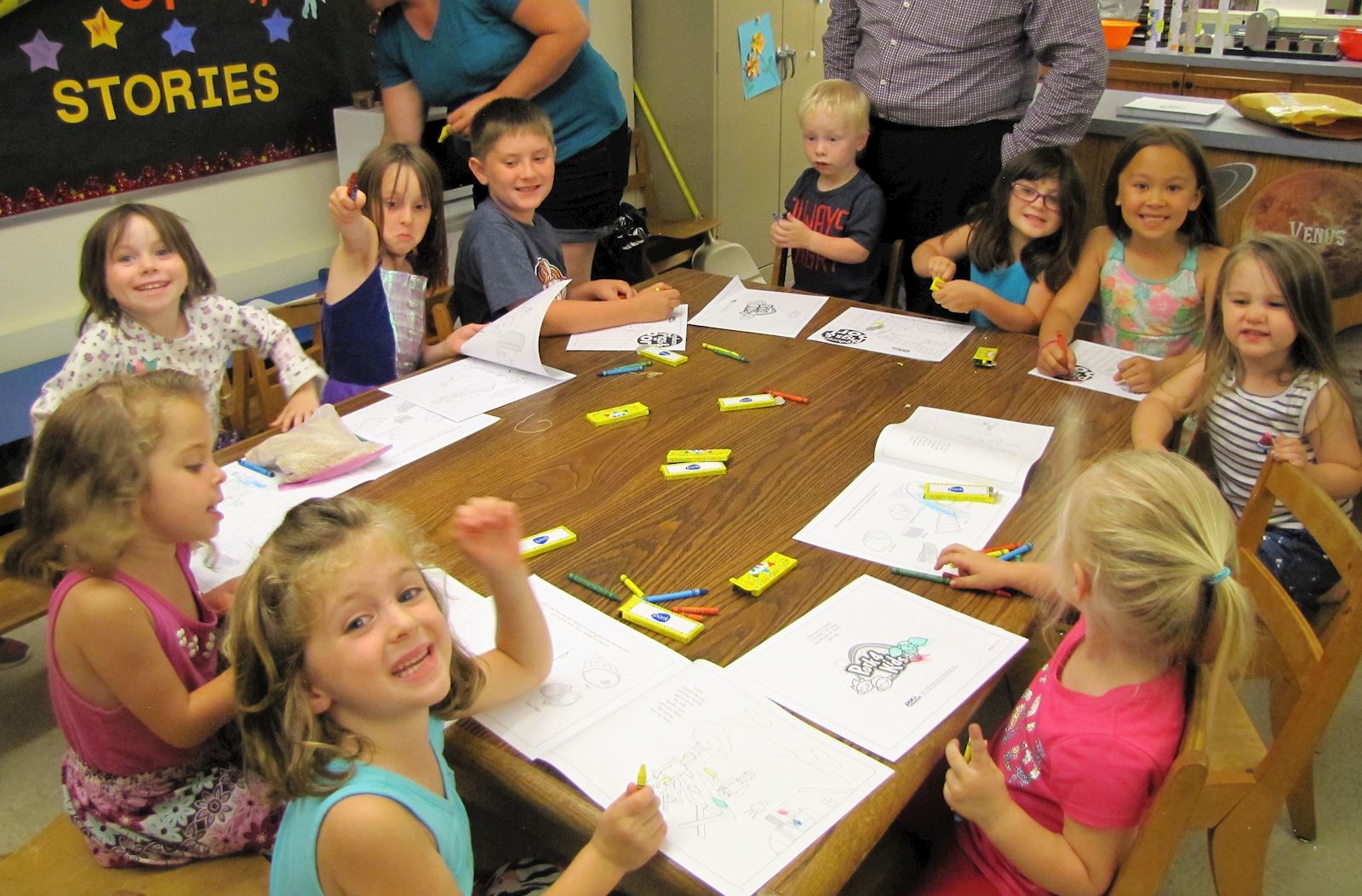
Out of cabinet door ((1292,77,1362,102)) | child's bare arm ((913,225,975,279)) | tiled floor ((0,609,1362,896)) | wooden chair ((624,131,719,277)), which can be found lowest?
tiled floor ((0,609,1362,896))

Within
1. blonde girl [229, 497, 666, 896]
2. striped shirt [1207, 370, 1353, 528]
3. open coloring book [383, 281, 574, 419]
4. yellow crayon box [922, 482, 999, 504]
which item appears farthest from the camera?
open coloring book [383, 281, 574, 419]

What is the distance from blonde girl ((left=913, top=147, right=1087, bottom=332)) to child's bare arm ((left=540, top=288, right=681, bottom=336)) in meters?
0.59

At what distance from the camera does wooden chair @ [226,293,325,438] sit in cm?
212

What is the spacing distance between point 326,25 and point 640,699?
10.1 ft

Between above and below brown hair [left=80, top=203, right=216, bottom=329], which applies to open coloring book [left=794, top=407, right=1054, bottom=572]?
below

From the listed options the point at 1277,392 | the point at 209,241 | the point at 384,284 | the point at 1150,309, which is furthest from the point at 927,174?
the point at 209,241

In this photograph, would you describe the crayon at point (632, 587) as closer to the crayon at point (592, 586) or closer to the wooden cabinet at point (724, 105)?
the crayon at point (592, 586)

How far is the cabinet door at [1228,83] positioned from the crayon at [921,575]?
4.31 m

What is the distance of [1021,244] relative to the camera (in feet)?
8.02

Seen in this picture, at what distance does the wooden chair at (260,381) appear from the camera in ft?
6.95

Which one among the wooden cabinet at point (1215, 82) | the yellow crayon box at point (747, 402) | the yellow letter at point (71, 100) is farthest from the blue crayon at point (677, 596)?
the wooden cabinet at point (1215, 82)

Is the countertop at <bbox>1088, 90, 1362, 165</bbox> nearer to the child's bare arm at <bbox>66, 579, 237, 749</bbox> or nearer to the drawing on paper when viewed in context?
the drawing on paper

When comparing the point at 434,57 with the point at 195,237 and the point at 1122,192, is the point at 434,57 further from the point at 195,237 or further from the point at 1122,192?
the point at 1122,192

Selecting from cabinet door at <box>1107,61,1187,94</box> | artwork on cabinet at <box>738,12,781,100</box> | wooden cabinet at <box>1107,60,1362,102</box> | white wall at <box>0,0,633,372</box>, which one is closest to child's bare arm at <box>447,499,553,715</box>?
white wall at <box>0,0,633,372</box>
